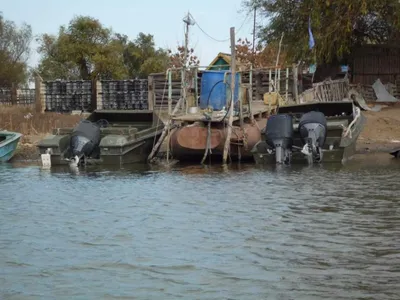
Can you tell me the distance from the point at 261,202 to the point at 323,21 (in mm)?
16955

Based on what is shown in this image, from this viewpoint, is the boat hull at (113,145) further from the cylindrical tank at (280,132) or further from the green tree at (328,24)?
the green tree at (328,24)

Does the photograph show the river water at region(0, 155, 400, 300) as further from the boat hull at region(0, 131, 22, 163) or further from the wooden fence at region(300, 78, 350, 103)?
the wooden fence at region(300, 78, 350, 103)

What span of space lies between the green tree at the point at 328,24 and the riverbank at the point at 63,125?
3.04 metres

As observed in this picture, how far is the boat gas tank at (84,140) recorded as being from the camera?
71.2 ft

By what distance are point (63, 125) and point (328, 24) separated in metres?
10.9

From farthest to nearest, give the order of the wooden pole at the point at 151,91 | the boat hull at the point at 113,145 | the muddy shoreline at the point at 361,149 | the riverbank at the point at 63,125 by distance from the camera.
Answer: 1. the wooden pole at the point at 151,91
2. the riverbank at the point at 63,125
3. the muddy shoreline at the point at 361,149
4. the boat hull at the point at 113,145

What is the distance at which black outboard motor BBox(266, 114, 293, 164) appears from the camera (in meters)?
20.2

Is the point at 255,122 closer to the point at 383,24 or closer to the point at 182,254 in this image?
the point at 383,24

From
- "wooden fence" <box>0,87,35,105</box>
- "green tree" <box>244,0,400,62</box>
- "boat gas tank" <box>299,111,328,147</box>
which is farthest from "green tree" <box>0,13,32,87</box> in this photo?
"boat gas tank" <box>299,111,328,147</box>

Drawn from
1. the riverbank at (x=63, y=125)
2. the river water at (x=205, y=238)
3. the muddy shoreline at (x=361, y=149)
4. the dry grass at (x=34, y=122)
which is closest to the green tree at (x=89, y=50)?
the riverbank at (x=63, y=125)

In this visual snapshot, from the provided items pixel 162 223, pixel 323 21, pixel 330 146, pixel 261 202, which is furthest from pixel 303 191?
pixel 323 21

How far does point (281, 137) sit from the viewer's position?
20219mm

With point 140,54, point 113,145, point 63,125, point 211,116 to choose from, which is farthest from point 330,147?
point 140,54

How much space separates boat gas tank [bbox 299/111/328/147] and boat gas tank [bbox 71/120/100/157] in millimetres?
5941
